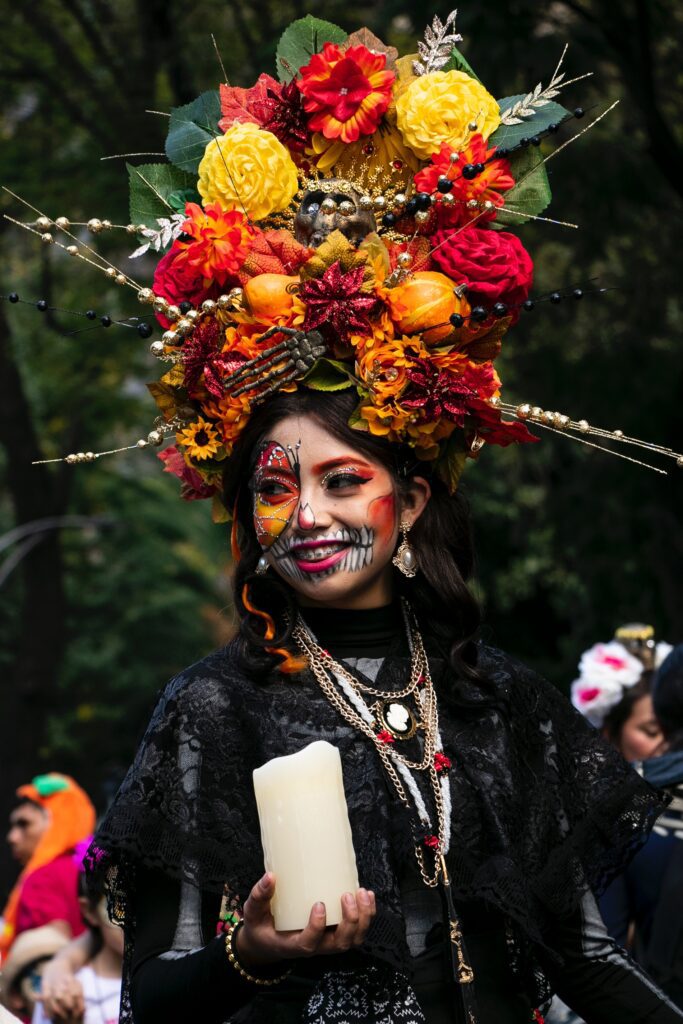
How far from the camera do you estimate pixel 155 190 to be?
3.71 m

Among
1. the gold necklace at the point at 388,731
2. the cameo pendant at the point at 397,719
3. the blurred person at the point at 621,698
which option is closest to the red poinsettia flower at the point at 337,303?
the gold necklace at the point at 388,731

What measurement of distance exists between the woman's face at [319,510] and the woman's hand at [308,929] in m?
0.77

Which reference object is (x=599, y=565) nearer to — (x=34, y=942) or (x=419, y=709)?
(x=34, y=942)

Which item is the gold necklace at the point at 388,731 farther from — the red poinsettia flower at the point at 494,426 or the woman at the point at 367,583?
the red poinsettia flower at the point at 494,426

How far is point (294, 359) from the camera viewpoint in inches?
130

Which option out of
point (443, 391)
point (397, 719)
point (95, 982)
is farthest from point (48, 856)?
point (443, 391)

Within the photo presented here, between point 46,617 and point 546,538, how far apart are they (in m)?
5.50

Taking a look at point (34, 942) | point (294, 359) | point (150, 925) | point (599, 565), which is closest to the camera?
point (150, 925)

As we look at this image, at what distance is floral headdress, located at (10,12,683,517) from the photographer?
3326 millimetres

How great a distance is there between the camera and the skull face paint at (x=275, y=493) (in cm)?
329

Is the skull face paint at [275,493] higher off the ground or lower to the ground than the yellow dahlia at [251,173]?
lower

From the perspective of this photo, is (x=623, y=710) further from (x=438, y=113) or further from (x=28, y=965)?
(x=438, y=113)

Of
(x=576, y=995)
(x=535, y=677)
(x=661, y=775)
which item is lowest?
(x=576, y=995)

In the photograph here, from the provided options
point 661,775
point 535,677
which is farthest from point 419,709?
point 661,775
